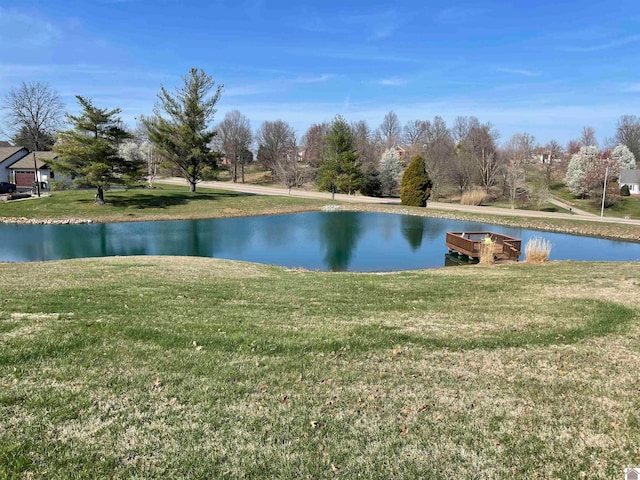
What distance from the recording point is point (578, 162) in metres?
52.0

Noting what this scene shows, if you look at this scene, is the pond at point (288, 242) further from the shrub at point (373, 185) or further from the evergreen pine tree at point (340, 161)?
the shrub at point (373, 185)

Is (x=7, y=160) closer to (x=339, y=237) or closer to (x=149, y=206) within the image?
(x=149, y=206)

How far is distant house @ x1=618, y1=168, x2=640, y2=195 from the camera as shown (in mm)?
50906

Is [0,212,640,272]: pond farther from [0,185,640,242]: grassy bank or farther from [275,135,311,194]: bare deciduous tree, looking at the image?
[275,135,311,194]: bare deciduous tree

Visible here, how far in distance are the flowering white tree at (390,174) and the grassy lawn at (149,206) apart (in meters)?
17.3

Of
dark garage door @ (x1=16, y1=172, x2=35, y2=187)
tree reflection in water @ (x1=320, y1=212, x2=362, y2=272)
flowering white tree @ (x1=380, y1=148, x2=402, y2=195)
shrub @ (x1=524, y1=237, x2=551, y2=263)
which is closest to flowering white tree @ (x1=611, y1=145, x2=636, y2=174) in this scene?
flowering white tree @ (x1=380, y1=148, x2=402, y2=195)

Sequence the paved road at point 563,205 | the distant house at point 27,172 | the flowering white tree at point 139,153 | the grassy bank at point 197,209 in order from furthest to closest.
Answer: the flowering white tree at point 139,153 < the distant house at point 27,172 < the paved road at point 563,205 < the grassy bank at point 197,209

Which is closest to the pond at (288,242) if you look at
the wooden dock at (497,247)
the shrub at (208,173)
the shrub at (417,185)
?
the wooden dock at (497,247)

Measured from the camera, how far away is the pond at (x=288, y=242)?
65.7ft

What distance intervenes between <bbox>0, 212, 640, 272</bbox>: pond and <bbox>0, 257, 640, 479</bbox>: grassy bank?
1089cm

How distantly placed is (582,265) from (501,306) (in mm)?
8586

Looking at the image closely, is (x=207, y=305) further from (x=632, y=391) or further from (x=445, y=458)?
(x=632, y=391)

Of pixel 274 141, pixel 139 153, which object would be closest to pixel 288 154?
pixel 274 141

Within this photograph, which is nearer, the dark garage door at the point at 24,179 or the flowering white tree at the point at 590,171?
the dark garage door at the point at 24,179
